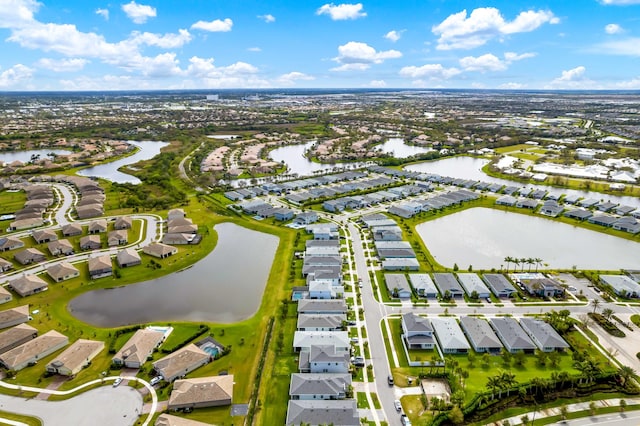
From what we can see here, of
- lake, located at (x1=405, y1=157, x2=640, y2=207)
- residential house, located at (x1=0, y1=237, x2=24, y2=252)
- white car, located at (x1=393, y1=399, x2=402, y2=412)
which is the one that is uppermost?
lake, located at (x1=405, y1=157, x2=640, y2=207)

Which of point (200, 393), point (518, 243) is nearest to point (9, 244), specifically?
point (200, 393)

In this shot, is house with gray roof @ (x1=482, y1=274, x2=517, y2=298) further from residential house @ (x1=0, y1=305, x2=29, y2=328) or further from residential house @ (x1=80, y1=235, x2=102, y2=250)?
residential house @ (x1=80, y1=235, x2=102, y2=250)

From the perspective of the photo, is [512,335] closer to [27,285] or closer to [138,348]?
[138,348]

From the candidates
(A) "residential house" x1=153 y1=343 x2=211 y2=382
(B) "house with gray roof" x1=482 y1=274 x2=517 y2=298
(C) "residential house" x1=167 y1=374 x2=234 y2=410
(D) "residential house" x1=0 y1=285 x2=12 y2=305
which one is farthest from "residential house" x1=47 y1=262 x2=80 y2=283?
(B) "house with gray roof" x1=482 y1=274 x2=517 y2=298

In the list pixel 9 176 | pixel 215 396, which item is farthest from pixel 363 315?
pixel 9 176

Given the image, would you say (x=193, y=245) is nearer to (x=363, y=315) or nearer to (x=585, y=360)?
(x=363, y=315)
